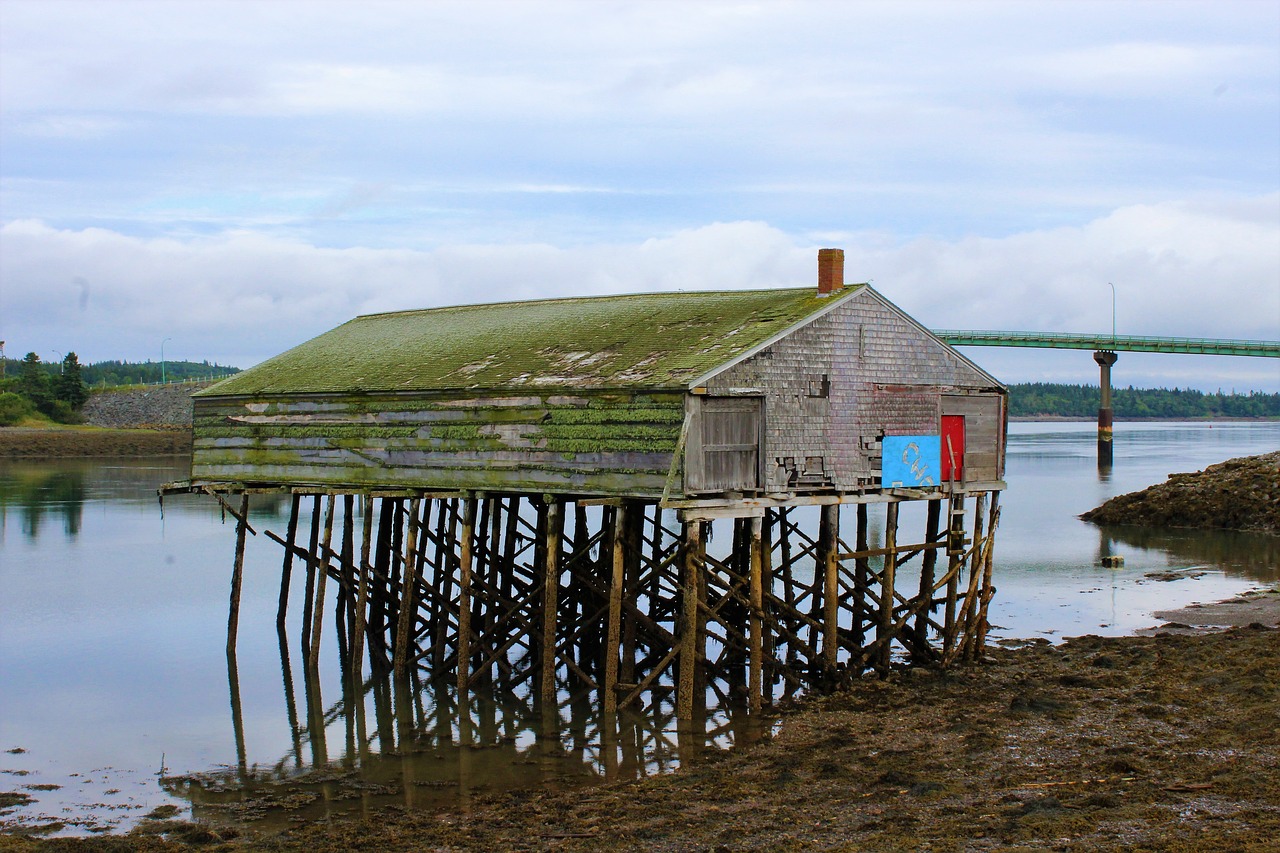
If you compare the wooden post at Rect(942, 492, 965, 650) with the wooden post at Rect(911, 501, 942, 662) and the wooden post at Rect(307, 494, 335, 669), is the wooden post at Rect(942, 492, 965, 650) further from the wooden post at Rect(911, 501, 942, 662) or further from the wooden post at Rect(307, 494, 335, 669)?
the wooden post at Rect(307, 494, 335, 669)

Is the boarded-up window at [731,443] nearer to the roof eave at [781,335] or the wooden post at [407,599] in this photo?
the roof eave at [781,335]

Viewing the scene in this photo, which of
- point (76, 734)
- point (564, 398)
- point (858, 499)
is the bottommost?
point (76, 734)

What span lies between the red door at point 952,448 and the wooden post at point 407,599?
30.6 ft

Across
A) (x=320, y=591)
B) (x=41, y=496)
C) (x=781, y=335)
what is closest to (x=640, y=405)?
(x=781, y=335)

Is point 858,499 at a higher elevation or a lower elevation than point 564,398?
lower

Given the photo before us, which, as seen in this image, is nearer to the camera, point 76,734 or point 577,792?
point 577,792

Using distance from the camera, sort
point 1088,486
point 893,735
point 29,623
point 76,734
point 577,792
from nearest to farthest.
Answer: point 577,792 < point 893,735 < point 76,734 < point 29,623 < point 1088,486

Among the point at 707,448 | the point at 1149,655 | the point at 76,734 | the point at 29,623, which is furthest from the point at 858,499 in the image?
the point at 29,623

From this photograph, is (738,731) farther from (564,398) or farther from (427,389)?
(427,389)

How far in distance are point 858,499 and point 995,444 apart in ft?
13.6

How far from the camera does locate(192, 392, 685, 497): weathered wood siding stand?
780 inches

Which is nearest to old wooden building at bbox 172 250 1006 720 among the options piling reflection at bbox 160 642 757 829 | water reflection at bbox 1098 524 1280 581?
piling reflection at bbox 160 642 757 829

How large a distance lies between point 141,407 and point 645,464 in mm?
99895

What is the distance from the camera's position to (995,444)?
79.5ft
